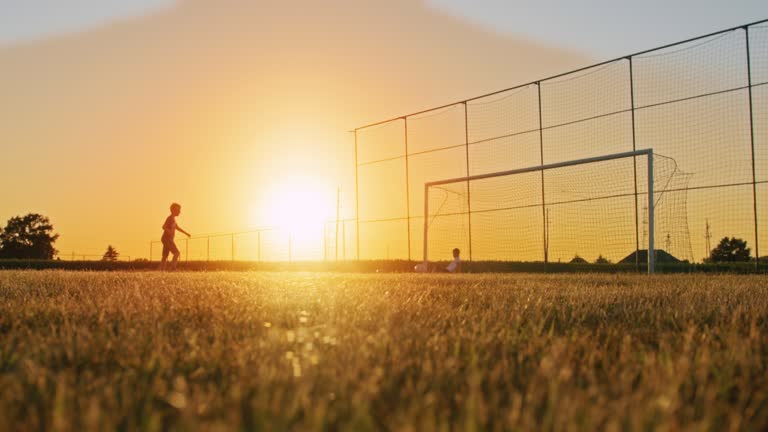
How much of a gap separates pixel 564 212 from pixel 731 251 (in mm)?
4525

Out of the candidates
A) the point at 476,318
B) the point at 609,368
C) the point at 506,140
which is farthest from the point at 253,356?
the point at 506,140

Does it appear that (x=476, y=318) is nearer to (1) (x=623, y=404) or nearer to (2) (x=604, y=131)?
(1) (x=623, y=404)

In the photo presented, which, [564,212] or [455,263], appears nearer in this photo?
[455,263]

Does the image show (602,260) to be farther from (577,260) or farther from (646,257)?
(646,257)

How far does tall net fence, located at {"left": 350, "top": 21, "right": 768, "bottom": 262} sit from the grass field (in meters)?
14.2

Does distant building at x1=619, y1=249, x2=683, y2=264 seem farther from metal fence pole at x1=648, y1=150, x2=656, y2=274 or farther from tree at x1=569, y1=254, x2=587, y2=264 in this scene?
metal fence pole at x1=648, y1=150, x2=656, y2=274

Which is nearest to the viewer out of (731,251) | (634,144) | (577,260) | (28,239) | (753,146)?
(753,146)

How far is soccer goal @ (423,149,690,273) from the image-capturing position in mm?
17141

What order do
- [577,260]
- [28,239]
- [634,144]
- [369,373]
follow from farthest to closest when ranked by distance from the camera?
[28,239] → [577,260] → [634,144] → [369,373]

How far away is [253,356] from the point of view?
201 cm

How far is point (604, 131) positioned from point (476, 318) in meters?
17.0

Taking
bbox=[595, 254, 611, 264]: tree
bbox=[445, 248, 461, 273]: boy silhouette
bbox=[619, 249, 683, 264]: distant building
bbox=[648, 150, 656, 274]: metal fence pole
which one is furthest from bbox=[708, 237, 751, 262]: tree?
bbox=[445, 248, 461, 273]: boy silhouette

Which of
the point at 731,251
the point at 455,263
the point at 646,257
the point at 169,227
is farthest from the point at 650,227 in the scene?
the point at 169,227

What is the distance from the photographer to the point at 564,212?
19172mm
